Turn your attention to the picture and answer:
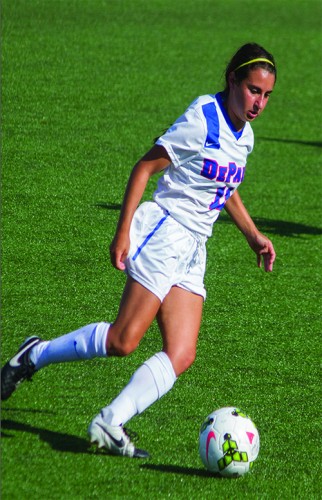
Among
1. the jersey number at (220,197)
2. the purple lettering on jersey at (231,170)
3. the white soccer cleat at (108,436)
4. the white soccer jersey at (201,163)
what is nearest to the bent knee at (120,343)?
the white soccer cleat at (108,436)

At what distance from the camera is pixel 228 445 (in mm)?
4512

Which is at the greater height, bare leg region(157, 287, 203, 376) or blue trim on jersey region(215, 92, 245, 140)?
blue trim on jersey region(215, 92, 245, 140)

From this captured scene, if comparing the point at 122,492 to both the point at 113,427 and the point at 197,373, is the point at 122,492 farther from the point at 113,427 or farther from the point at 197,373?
the point at 197,373

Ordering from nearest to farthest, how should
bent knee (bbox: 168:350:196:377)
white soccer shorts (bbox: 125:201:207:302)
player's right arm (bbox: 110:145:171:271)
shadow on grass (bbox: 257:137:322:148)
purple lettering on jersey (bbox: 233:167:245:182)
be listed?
player's right arm (bbox: 110:145:171:271), white soccer shorts (bbox: 125:201:207:302), bent knee (bbox: 168:350:196:377), purple lettering on jersey (bbox: 233:167:245:182), shadow on grass (bbox: 257:137:322:148)

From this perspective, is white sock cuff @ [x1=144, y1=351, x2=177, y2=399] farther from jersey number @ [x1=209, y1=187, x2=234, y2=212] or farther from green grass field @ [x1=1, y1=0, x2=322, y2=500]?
jersey number @ [x1=209, y1=187, x2=234, y2=212]

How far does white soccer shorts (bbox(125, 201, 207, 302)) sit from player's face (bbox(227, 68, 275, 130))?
0.58 metres

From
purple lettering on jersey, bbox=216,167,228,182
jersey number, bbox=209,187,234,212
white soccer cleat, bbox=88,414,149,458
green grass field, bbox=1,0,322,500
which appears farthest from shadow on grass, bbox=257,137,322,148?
white soccer cleat, bbox=88,414,149,458

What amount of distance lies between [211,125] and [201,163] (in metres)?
0.18

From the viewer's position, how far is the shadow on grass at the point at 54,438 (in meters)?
4.60

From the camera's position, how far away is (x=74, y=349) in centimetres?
459

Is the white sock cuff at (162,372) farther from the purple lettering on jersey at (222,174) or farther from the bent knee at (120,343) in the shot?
the purple lettering on jersey at (222,174)

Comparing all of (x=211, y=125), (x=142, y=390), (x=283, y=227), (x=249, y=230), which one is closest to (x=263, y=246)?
(x=249, y=230)

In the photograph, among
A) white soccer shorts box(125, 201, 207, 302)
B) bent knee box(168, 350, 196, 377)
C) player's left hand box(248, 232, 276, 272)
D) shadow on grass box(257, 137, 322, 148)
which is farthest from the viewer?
shadow on grass box(257, 137, 322, 148)

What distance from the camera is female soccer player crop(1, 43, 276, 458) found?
445cm
